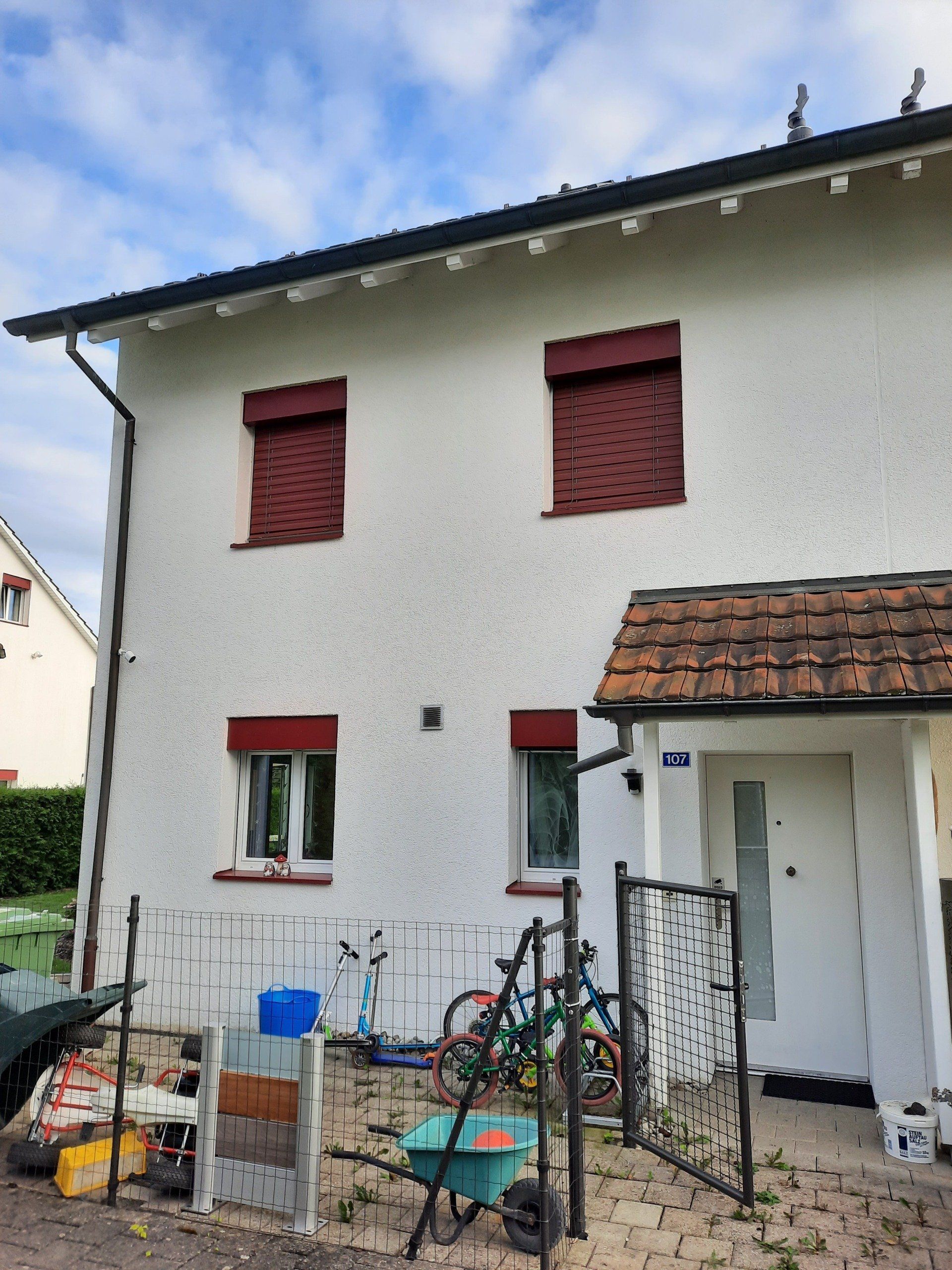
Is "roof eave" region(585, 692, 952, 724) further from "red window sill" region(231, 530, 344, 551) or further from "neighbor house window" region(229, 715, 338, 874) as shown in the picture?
"red window sill" region(231, 530, 344, 551)

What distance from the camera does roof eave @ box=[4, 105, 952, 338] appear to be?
19.7ft

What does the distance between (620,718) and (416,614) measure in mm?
2688

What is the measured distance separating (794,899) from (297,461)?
18.7 feet

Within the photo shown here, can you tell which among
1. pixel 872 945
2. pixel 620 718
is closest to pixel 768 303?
pixel 620 718

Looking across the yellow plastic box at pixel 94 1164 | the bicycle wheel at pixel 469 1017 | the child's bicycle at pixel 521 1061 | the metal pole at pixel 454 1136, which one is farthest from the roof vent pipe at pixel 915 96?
the yellow plastic box at pixel 94 1164

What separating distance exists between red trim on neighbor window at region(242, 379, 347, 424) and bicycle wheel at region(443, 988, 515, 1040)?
5118mm

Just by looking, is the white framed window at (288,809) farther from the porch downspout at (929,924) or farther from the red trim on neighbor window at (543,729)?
the porch downspout at (929,924)

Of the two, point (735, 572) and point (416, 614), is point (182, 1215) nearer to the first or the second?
point (416, 614)

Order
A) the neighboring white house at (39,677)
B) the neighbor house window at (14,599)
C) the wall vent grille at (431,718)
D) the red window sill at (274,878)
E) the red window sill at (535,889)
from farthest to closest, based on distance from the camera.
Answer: the neighbor house window at (14,599) < the neighboring white house at (39,677) < the red window sill at (274,878) < the wall vent grille at (431,718) < the red window sill at (535,889)

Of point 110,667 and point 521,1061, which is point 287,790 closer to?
point 110,667

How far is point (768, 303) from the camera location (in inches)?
272

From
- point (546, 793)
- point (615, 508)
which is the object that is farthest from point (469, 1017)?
point (615, 508)

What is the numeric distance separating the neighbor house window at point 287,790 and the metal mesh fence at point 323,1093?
74 cm

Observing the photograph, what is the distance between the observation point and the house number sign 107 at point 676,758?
6.54 meters
